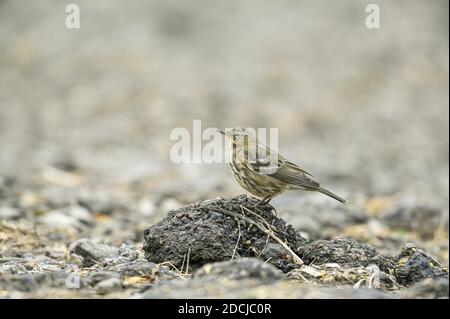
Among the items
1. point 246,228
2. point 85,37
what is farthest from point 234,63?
point 246,228

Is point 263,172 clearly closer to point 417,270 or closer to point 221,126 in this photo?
point 417,270

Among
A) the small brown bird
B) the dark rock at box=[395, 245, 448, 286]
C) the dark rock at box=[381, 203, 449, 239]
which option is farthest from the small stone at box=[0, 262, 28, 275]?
the dark rock at box=[381, 203, 449, 239]

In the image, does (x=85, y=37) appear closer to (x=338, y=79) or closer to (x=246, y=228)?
(x=338, y=79)

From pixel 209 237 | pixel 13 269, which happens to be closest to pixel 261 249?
pixel 209 237

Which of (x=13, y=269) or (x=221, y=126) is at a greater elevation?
(x=221, y=126)

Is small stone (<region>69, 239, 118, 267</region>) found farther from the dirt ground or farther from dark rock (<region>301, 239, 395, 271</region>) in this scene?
dark rock (<region>301, 239, 395, 271</region>)

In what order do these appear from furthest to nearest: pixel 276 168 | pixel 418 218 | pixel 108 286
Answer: pixel 418 218, pixel 276 168, pixel 108 286
